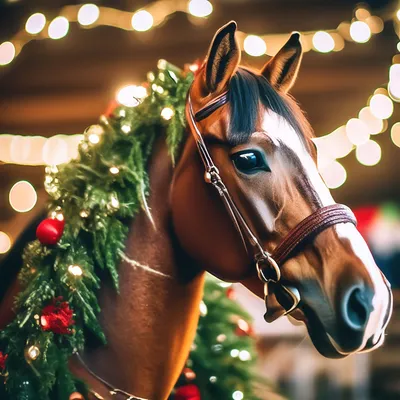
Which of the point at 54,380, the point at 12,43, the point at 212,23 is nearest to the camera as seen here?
the point at 54,380

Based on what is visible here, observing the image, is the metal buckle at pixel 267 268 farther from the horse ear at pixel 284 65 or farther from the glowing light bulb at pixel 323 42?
the glowing light bulb at pixel 323 42

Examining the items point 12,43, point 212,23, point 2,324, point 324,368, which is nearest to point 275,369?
point 324,368

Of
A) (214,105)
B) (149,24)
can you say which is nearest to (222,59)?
(214,105)

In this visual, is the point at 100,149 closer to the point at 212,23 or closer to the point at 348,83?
the point at 212,23

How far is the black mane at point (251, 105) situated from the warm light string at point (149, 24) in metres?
1.60

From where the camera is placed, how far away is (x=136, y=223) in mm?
1363

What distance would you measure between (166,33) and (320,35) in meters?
0.83

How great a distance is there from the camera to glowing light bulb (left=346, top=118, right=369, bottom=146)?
3.76 meters

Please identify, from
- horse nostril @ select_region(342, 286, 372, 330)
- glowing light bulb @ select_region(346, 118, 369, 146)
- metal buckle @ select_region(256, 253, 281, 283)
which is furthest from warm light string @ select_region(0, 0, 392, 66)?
horse nostril @ select_region(342, 286, 372, 330)

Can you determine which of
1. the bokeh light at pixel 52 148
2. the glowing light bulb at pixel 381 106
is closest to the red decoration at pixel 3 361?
the bokeh light at pixel 52 148

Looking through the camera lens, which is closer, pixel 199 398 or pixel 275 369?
pixel 199 398

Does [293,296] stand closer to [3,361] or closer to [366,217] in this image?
[3,361]

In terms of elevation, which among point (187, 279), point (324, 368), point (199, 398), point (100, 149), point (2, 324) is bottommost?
point (324, 368)

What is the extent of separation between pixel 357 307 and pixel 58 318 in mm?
568
